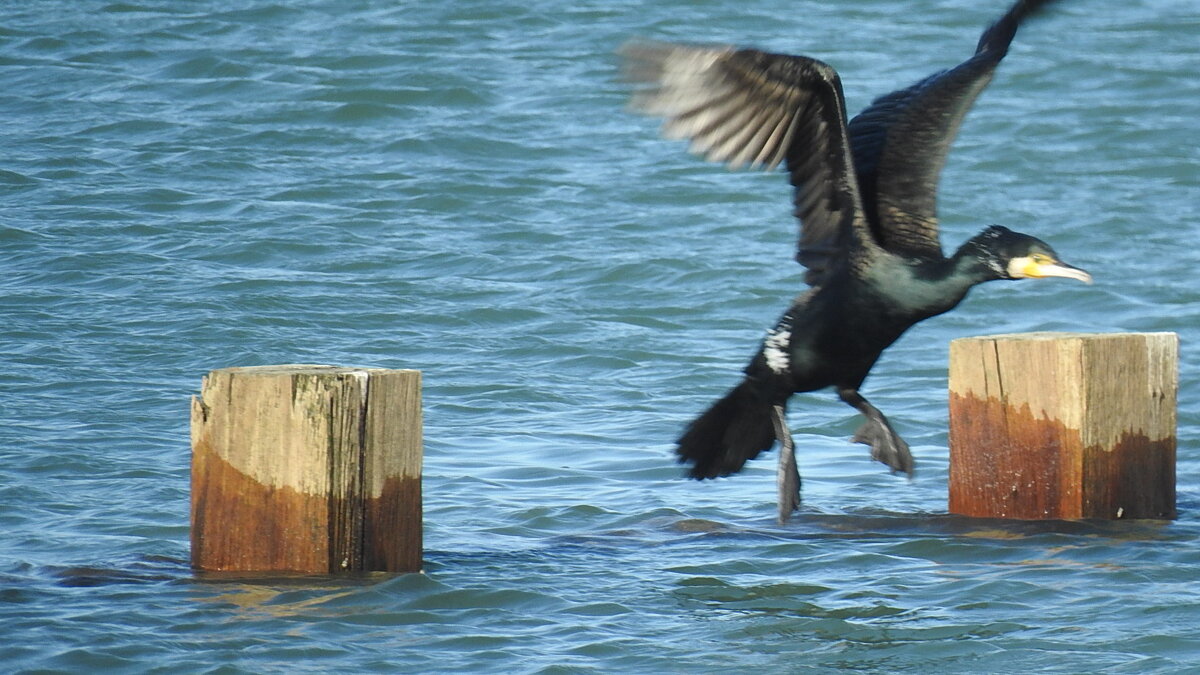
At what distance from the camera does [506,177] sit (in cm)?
1146

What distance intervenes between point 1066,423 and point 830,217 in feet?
3.19

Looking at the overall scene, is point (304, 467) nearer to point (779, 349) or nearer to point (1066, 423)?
point (779, 349)

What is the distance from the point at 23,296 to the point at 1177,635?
636 centimetres

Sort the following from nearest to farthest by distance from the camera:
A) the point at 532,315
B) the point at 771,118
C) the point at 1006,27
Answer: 1. the point at 771,118
2. the point at 1006,27
3. the point at 532,315

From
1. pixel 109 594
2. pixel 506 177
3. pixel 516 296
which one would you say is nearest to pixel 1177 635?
pixel 109 594

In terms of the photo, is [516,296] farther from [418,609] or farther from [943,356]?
[418,609]

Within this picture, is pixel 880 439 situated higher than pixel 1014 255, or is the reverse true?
pixel 1014 255

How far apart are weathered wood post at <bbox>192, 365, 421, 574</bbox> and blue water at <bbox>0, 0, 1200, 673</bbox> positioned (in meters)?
0.12

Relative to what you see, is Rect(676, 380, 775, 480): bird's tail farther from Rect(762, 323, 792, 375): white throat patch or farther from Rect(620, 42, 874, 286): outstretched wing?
Rect(620, 42, 874, 286): outstretched wing

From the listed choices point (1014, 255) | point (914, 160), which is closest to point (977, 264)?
point (1014, 255)

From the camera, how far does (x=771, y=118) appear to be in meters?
5.02

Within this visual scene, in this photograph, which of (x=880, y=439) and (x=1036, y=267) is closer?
(x=1036, y=267)

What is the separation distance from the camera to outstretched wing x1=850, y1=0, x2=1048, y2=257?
530 cm

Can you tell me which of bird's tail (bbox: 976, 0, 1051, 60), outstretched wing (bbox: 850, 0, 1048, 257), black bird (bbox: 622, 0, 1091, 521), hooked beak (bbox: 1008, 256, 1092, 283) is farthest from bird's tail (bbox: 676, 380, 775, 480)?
bird's tail (bbox: 976, 0, 1051, 60)
